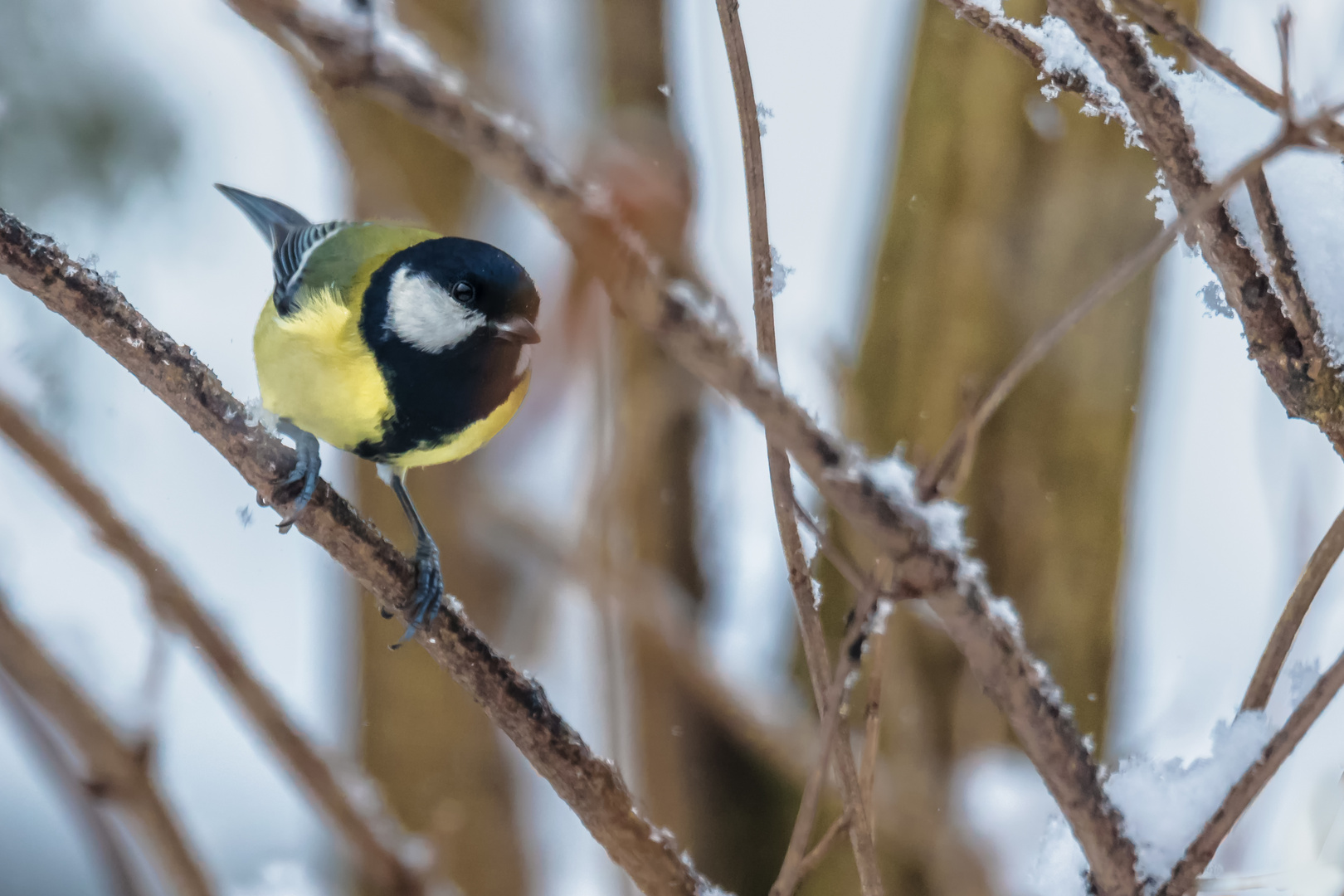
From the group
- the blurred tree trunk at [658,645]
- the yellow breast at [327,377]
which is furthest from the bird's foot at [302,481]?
the blurred tree trunk at [658,645]

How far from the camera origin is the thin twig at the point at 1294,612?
0.42 meters

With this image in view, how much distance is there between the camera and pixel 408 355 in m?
0.85

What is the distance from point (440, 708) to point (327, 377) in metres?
0.70

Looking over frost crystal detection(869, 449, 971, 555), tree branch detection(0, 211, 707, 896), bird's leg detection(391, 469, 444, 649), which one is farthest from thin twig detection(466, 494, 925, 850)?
frost crystal detection(869, 449, 971, 555)

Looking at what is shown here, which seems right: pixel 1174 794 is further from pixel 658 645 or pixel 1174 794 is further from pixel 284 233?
pixel 284 233

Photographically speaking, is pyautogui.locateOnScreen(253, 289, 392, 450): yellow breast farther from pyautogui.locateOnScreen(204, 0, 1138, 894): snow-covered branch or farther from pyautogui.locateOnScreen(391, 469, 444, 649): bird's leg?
pyautogui.locateOnScreen(204, 0, 1138, 894): snow-covered branch

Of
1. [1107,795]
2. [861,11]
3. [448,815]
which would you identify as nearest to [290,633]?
[448,815]

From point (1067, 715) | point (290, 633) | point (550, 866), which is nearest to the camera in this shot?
point (1067, 715)

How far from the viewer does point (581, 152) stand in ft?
1.41

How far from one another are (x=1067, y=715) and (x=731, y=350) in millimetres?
207

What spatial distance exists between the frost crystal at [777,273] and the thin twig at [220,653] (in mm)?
470

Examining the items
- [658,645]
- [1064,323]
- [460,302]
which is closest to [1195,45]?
[1064,323]

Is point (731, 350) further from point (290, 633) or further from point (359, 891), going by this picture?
point (359, 891)

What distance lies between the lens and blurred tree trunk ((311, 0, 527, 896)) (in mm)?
1384
